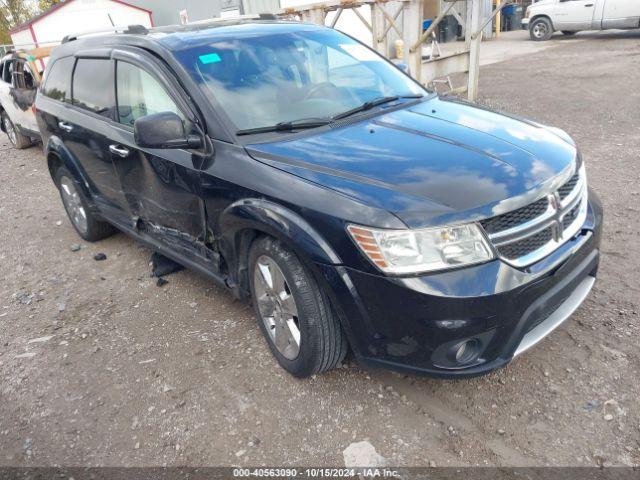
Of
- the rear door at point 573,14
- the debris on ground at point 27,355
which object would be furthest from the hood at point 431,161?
the rear door at point 573,14

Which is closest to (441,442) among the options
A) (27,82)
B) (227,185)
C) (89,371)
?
(227,185)

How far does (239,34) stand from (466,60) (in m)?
6.84

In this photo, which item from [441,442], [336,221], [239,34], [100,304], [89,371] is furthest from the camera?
[100,304]

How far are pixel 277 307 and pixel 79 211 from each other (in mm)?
3173

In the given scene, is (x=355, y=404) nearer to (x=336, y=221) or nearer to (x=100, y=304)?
(x=336, y=221)

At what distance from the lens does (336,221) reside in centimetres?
231

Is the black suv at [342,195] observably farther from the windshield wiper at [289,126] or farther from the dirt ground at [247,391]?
the dirt ground at [247,391]

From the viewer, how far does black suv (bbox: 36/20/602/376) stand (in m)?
2.23

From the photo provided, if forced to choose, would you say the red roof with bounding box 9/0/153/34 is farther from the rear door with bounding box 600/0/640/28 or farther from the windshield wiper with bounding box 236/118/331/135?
the windshield wiper with bounding box 236/118/331/135

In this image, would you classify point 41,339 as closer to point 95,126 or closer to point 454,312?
point 95,126

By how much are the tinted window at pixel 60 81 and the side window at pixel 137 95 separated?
1127mm

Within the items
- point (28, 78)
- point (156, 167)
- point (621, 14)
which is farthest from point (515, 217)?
point (621, 14)

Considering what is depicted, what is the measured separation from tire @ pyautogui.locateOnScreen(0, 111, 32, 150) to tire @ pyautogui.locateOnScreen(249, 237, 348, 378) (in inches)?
359

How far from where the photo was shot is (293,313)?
2.76 metres
